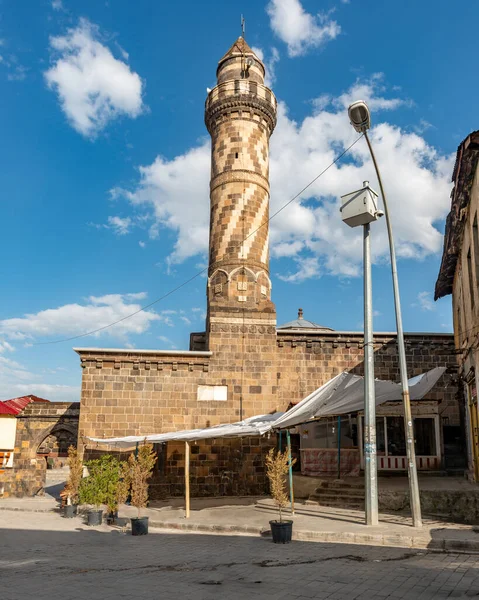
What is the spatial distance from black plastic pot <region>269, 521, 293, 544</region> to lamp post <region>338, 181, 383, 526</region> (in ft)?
6.01

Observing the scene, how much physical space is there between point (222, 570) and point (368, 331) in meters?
5.71

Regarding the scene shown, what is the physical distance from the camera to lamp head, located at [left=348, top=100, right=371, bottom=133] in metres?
9.91

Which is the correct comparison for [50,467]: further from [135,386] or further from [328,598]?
[328,598]

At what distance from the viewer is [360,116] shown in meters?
10.0

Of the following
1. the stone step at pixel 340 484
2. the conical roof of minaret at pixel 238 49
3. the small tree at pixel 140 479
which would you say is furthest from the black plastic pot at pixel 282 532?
the conical roof of minaret at pixel 238 49

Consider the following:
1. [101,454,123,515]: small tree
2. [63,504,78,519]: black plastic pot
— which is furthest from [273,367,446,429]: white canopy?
[63,504,78,519]: black plastic pot

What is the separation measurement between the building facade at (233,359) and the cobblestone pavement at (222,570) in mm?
6380

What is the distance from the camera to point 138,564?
7949 mm

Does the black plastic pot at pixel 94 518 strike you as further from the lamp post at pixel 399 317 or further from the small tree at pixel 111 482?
the lamp post at pixel 399 317

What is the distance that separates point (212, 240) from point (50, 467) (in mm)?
23206

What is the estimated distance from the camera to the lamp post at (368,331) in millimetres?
10234

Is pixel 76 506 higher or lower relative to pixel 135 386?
lower

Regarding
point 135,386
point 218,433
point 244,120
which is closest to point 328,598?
point 218,433

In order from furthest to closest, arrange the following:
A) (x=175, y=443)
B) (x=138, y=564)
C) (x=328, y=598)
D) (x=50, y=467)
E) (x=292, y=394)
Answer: (x=50, y=467) → (x=292, y=394) → (x=175, y=443) → (x=138, y=564) → (x=328, y=598)
